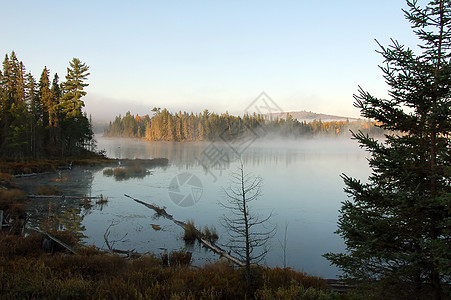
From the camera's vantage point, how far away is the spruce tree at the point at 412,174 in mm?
5234

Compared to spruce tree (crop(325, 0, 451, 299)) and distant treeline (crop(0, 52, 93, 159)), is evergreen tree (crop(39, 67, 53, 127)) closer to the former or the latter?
distant treeline (crop(0, 52, 93, 159))

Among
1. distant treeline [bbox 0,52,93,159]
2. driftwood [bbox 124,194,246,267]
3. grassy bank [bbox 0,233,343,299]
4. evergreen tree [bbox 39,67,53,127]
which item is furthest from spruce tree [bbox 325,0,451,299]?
evergreen tree [bbox 39,67,53,127]

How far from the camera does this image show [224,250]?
1195 centimetres

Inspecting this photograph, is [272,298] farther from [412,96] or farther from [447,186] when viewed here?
[412,96]

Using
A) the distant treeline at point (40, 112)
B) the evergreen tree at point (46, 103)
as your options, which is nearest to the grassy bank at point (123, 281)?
the distant treeline at point (40, 112)

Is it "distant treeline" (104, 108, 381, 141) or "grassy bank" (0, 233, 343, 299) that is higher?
"distant treeline" (104, 108, 381, 141)

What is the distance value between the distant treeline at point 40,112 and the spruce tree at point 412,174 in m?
45.7

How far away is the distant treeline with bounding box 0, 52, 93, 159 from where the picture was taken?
40263mm

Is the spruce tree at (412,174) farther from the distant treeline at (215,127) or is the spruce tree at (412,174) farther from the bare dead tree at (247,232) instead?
the distant treeline at (215,127)

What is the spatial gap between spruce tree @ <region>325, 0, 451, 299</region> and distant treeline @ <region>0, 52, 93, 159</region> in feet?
150

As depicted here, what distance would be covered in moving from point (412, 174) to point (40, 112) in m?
55.9

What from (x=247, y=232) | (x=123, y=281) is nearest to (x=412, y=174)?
(x=247, y=232)

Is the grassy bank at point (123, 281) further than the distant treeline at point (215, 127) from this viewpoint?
No

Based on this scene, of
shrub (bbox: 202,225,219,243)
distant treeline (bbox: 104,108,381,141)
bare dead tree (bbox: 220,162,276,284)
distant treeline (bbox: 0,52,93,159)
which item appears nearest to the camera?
bare dead tree (bbox: 220,162,276,284)
